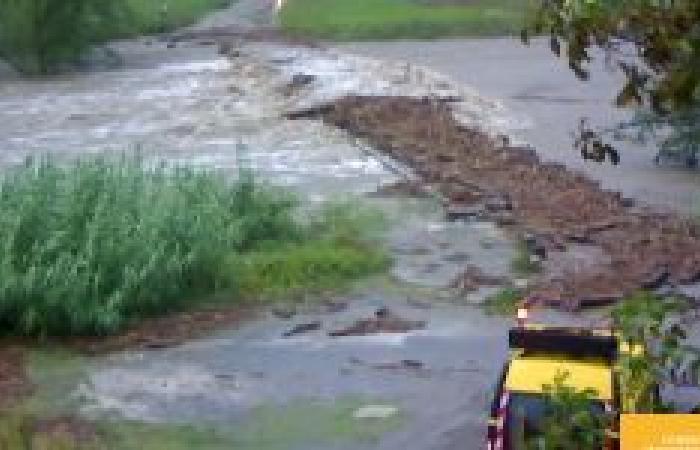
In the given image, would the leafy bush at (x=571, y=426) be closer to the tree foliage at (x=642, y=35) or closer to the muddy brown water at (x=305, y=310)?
the tree foliage at (x=642, y=35)

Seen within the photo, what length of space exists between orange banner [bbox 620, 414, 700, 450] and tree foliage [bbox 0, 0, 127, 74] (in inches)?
1378

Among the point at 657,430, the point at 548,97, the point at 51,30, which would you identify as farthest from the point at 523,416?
the point at 51,30

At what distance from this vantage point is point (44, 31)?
3828cm

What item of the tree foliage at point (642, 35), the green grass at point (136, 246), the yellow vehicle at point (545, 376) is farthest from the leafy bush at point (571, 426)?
the green grass at point (136, 246)

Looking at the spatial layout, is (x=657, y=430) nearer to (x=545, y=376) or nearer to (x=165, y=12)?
(x=545, y=376)

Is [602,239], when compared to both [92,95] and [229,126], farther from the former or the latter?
[92,95]

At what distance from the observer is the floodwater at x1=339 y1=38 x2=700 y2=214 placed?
69.4 ft

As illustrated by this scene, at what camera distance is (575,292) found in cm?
1434

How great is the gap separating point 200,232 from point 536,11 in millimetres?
10397

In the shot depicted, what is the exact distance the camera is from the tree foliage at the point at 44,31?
125ft

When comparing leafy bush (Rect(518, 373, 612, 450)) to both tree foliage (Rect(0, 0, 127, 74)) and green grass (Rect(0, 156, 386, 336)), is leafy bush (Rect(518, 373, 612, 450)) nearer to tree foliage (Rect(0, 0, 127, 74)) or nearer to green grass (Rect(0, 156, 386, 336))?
green grass (Rect(0, 156, 386, 336))

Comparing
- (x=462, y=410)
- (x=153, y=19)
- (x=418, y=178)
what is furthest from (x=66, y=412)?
(x=153, y=19)

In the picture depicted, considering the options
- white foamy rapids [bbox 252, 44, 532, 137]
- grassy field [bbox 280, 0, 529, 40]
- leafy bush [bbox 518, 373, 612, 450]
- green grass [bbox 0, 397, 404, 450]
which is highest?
leafy bush [bbox 518, 373, 612, 450]

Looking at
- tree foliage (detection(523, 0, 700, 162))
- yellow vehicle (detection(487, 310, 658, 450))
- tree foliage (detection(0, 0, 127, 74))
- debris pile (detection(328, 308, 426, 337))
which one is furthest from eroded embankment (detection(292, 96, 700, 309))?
tree foliage (detection(0, 0, 127, 74))
